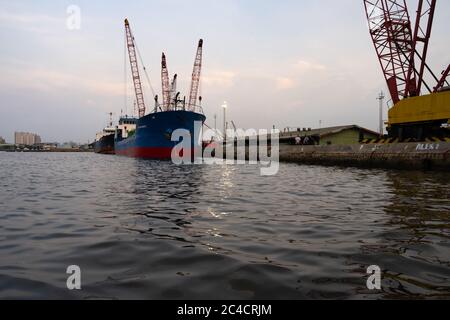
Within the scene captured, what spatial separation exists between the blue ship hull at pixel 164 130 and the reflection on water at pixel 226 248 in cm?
3675

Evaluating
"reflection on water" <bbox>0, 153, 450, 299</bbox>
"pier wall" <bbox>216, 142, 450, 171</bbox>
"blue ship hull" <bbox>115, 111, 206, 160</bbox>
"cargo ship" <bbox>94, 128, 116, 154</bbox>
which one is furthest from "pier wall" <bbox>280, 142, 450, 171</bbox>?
"cargo ship" <bbox>94, 128, 116, 154</bbox>

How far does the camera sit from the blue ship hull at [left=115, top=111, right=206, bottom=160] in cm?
4666

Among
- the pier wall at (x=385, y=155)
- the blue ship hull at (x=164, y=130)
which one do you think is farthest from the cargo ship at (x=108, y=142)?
the pier wall at (x=385, y=155)

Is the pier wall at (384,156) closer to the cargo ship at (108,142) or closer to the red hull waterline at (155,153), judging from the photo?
the red hull waterline at (155,153)

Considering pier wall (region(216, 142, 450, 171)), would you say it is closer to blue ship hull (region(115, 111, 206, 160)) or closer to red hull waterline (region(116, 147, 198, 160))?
blue ship hull (region(115, 111, 206, 160))

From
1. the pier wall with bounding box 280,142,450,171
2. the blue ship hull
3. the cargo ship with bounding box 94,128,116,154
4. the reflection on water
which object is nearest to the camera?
the reflection on water

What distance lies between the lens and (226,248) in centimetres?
552

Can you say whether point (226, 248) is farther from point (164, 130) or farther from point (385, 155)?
point (164, 130)

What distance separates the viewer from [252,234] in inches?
254

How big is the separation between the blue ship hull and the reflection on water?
36.7 m

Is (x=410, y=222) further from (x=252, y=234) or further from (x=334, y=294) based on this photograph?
(x=334, y=294)

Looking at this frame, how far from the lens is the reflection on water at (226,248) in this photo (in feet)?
12.9

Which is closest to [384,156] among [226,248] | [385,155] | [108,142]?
[385,155]
